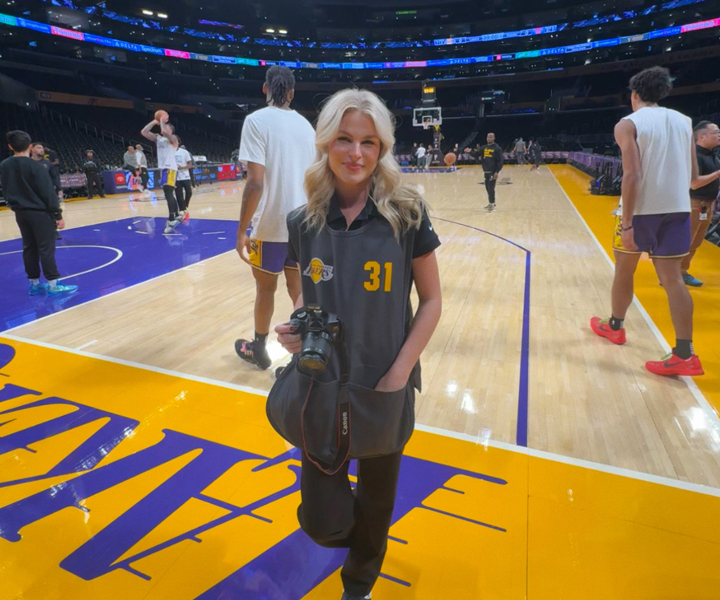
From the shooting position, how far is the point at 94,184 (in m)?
15.3

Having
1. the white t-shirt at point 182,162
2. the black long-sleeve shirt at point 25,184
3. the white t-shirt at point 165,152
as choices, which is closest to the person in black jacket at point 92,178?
the white t-shirt at point 182,162

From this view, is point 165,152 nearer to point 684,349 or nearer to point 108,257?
point 108,257

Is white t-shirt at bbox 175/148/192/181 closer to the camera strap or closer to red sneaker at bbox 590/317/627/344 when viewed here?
red sneaker at bbox 590/317/627/344

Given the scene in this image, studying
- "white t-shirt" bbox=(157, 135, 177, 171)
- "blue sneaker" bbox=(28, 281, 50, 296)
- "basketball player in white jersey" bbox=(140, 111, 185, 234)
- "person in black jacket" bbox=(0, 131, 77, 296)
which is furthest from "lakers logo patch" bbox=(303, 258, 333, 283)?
"white t-shirt" bbox=(157, 135, 177, 171)

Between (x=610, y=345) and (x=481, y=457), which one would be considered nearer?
(x=481, y=457)

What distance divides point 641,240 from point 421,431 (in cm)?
197

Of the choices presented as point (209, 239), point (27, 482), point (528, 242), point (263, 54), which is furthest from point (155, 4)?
point (27, 482)

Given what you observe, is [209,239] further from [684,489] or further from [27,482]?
[684,489]

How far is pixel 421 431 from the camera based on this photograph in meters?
2.53

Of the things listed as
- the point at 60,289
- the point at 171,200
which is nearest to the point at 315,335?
the point at 60,289

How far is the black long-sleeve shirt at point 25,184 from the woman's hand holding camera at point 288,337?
15.6ft

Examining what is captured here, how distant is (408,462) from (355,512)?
2.98ft

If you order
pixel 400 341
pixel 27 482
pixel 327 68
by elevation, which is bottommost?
pixel 27 482

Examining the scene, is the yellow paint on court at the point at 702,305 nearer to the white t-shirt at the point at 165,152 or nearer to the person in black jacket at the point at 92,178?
the white t-shirt at the point at 165,152
